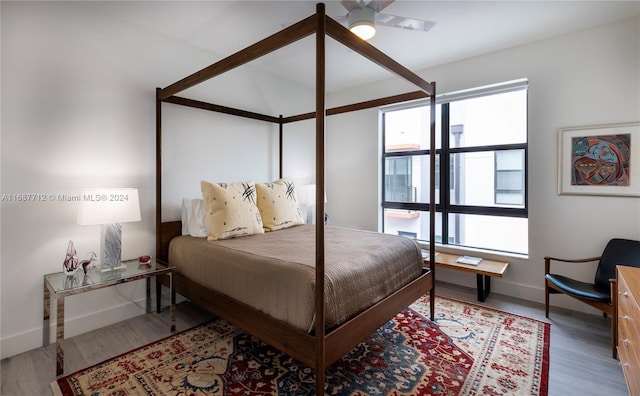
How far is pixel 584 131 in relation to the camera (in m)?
2.72

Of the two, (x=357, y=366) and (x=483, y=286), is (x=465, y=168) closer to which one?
(x=483, y=286)

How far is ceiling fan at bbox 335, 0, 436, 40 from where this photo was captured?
6.50ft

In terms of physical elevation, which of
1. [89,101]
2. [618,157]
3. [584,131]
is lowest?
[618,157]

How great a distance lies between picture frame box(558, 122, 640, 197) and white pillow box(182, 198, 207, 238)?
3397mm

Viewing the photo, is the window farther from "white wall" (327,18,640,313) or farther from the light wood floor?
the light wood floor

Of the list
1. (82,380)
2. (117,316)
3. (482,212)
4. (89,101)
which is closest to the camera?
(82,380)

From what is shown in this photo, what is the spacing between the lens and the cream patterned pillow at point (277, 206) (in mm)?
3016

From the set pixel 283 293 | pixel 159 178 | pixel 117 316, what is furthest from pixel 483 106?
pixel 117 316

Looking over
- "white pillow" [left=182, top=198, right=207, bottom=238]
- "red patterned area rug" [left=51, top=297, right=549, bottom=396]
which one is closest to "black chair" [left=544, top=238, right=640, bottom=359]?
"red patterned area rug" [left=51, top=297, right=549, bottom=396]

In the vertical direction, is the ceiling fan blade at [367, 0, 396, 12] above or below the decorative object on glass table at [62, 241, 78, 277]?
above

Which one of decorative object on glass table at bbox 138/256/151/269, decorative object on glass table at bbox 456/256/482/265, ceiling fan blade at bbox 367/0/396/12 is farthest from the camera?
decorative object on glass table at bbox 456/256/482/265

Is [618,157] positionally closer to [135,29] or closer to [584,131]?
[584,131]

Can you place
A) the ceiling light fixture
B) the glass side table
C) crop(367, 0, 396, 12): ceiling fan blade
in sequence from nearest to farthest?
the glass side table
crop(367, 0, 396, 12): ceiling fan blade
the ceiling light fixture

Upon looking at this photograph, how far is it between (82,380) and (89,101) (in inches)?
79.2
